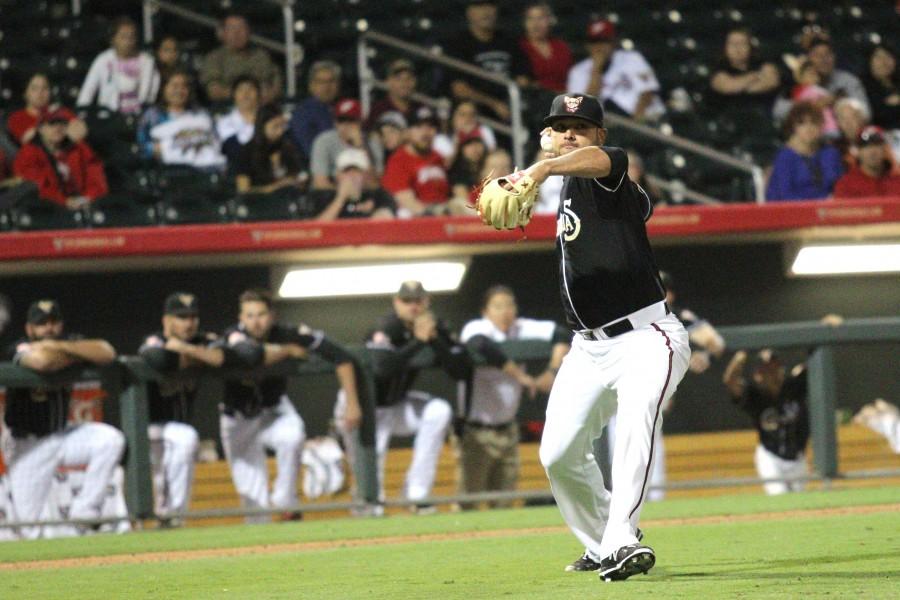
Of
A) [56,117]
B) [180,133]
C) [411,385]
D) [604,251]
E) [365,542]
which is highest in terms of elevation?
[56,117]

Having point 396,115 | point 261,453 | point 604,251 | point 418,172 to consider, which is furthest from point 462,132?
point 604,251

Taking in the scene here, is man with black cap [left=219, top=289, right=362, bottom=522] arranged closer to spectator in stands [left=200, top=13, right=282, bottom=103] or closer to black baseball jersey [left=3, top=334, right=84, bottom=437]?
black baseball jersey [left=3, top=334, right=84, bottom=437]

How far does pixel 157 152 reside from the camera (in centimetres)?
1069

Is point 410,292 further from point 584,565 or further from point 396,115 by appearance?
point 584,565

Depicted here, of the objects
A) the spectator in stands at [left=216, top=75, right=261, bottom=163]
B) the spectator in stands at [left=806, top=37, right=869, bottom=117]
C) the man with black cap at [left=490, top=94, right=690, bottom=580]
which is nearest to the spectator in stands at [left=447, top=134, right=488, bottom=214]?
the spectator in stands at [left=216, top=75, right=261, bottom=163]

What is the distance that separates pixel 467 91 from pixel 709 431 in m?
3.77

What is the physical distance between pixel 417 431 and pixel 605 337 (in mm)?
3885

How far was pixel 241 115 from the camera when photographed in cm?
1083

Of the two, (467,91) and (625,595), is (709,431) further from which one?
(625,595)

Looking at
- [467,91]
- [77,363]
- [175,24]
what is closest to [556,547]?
[77,363]

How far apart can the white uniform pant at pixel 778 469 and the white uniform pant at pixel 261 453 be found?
9.07 feet

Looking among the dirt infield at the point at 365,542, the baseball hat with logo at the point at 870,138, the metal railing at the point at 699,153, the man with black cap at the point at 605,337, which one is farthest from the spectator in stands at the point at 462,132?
the man with black cap at the point at 605,337

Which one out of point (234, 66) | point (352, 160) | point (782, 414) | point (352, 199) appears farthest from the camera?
point (234, 66)

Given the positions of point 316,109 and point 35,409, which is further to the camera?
point 316,109
